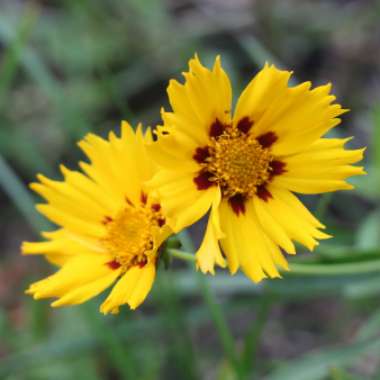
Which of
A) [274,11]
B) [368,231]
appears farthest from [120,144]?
[274,11]

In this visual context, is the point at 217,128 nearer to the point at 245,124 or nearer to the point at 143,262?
the point at 245,124

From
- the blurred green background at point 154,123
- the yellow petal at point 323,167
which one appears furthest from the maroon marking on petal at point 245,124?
the blurred green background at point 154,123

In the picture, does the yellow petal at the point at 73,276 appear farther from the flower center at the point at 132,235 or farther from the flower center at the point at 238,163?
the flower center at the point at 238,163

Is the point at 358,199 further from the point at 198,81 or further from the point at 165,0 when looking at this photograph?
the point at 198,81

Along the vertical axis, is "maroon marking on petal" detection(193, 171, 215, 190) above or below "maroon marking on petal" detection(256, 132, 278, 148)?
below

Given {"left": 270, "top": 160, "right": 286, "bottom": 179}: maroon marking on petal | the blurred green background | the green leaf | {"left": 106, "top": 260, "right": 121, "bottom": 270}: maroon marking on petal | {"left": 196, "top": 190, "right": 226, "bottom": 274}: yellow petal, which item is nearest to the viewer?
{"left": 196, "top": 190, "right": 226, "bottom": 274}: yellow petal

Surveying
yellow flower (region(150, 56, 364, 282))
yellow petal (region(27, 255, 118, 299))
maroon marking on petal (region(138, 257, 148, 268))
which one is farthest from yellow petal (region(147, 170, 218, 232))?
yellow petal (region(27, 255, 118, 299))

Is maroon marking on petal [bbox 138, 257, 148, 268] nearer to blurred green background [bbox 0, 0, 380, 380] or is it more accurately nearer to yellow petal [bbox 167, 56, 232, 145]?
yellow petal [bbox 167, 56, 232, 145]

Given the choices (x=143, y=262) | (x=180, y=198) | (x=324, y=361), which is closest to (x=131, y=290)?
(x=143, y=262)
